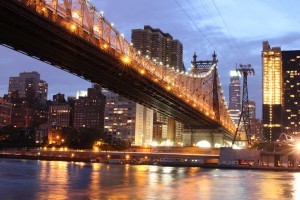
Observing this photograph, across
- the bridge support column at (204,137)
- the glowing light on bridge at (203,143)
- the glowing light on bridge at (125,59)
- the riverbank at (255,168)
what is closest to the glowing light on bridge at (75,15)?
the glowing light on bridge at (125,59)

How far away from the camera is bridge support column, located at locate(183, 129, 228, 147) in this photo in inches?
5453

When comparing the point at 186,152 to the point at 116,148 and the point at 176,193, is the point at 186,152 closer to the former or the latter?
the point at 116,148

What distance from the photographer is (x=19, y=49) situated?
54.8 m

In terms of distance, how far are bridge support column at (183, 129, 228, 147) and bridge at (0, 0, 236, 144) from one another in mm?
36109

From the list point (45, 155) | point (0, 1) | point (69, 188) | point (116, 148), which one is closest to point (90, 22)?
point (0, 1)

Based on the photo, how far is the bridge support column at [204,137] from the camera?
454 feet

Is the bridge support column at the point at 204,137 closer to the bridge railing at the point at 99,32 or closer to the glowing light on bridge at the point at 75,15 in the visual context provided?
the bridge railing at the point at 99,32

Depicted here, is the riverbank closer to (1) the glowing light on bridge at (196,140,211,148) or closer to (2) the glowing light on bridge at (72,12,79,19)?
(1) the glowing light on bridge at (196,140,211,148)

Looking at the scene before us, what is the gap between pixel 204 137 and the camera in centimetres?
13900

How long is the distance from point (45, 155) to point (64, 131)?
61573 mm

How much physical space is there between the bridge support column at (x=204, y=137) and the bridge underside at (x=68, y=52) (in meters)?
47.1

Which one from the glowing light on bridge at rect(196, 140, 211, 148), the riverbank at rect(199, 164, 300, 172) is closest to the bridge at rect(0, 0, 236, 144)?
the riverbank at rect(199, 164, 300, 172)

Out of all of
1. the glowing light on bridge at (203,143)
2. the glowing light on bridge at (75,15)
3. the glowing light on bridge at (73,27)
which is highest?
the glowing light on bridge at (75,15)

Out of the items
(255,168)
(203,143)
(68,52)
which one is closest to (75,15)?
(68,52)
